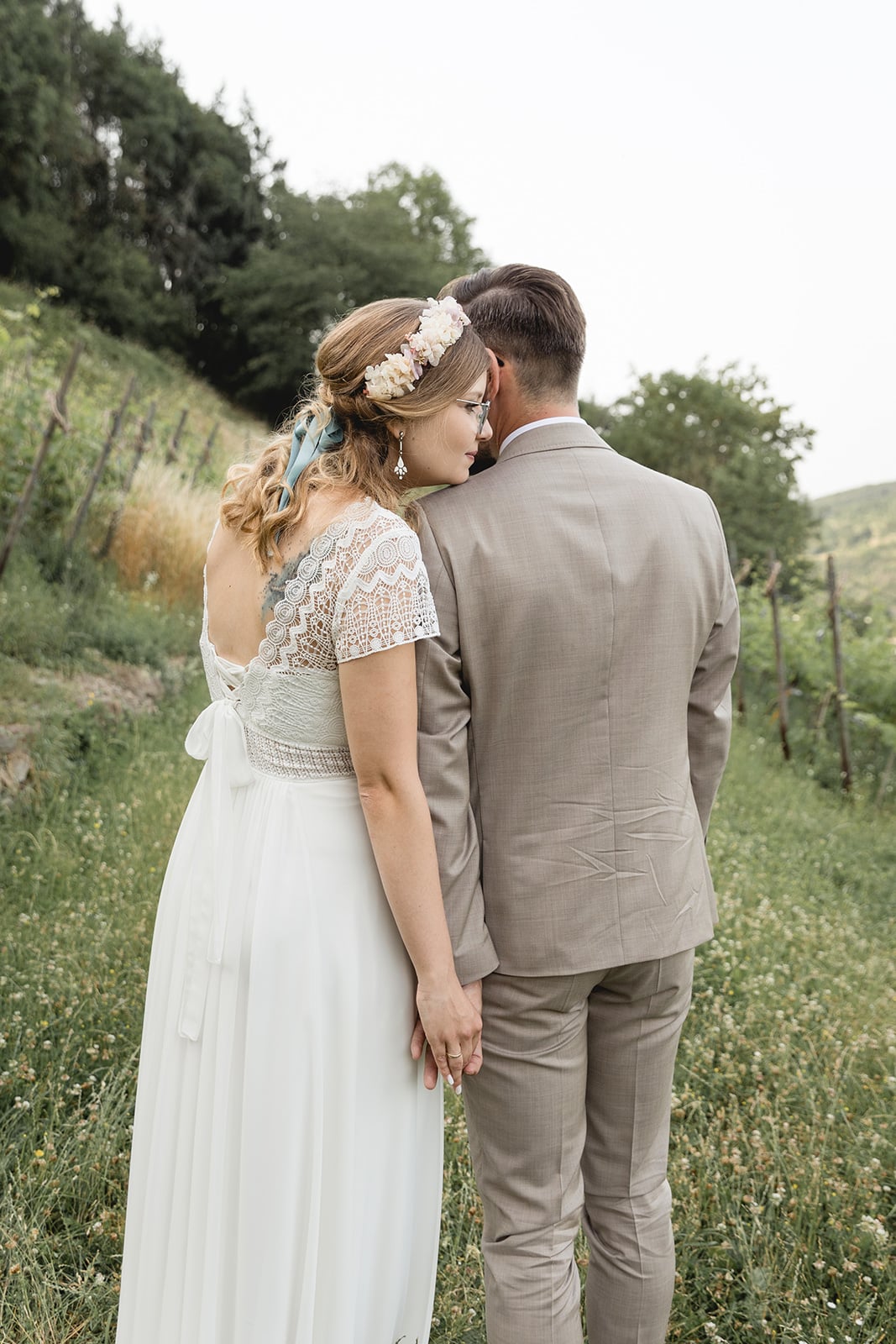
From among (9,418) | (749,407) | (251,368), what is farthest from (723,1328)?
(251,368)

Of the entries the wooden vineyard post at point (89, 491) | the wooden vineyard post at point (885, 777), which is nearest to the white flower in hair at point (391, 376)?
the wooden vineyard post at point (89, 491)

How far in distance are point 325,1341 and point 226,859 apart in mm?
972

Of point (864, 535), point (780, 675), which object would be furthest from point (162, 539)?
point (864, 535)

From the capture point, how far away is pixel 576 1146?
202 cm

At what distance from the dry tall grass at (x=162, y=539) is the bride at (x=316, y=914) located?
6253 millimetres

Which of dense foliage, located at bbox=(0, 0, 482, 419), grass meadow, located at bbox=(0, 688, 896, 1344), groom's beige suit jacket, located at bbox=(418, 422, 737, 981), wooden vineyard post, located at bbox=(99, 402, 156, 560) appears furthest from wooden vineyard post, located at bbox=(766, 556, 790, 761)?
dense foliage, located at bbox=(0, 0, 482, 419)

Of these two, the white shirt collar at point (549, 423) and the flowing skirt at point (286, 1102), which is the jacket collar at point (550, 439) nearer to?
the white shirt collar at point (549, 423)

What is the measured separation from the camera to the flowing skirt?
6.19 feet

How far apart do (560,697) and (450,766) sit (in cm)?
25

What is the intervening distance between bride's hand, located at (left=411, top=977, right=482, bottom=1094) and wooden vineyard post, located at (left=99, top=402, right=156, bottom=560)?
6.64 m

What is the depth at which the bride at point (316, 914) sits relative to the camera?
5.89ft

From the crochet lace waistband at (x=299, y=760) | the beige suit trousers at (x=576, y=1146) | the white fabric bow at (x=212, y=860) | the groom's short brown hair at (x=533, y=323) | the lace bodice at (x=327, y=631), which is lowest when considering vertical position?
the beige suit trousers at (x=576, y=1146)

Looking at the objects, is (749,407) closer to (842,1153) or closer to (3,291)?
(3,291)

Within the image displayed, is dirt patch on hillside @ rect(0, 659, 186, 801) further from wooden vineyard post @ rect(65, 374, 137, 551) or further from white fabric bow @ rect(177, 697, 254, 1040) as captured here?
white fabric bow @ rect(177, 697, 254, 1040)
